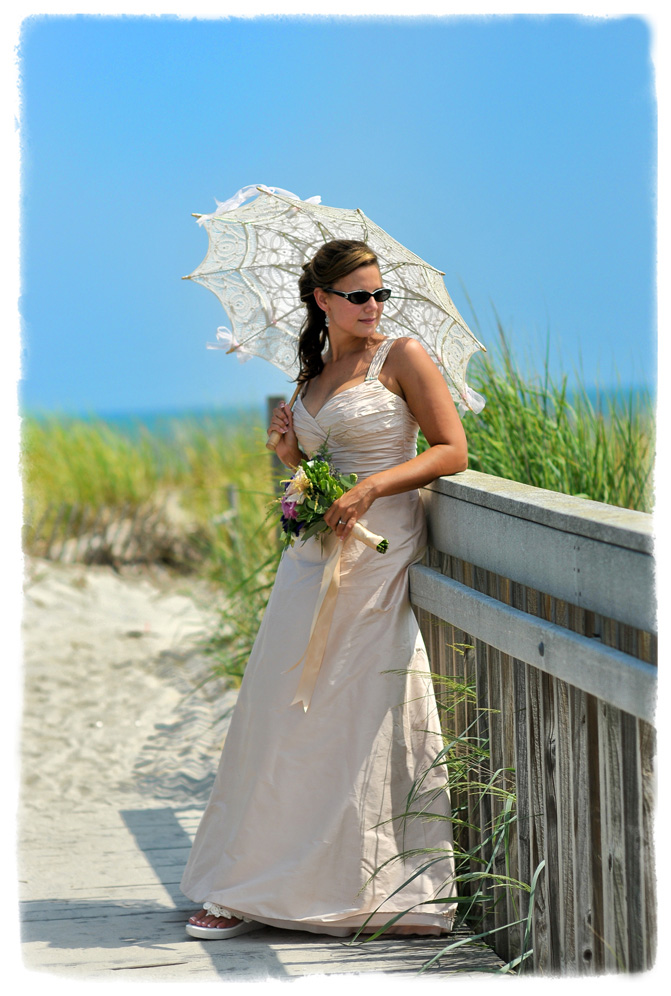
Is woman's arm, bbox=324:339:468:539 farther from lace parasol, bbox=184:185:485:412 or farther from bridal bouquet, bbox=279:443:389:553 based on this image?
lace parasol, bbox=184:185:485:412

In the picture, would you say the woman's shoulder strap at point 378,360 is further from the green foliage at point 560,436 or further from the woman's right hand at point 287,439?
the green foliage at point 560,436

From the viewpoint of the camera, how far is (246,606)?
6.62 meters

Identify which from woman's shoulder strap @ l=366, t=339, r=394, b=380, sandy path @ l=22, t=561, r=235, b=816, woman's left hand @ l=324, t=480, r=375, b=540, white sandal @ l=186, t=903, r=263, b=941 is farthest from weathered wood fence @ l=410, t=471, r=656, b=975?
sandy path @ l=22, t=561, r=235, b=816

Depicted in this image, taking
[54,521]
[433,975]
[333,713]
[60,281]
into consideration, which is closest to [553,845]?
[433,975]

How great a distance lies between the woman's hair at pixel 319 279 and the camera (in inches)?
126

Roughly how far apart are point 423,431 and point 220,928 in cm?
171

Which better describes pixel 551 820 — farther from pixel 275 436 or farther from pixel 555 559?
pixel 275 436

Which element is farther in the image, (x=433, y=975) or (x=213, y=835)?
(x=213, y=835)

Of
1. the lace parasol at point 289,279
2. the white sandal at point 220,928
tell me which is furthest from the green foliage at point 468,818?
the lace parasol at point 289,279

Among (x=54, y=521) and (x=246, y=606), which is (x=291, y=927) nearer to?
(x=246, y=606)

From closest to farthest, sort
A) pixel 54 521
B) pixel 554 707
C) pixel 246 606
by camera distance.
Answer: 1. pixel 554 707
2. pixel 246 606
3. pixel 54 521

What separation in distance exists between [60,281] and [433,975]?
78351 millimetres

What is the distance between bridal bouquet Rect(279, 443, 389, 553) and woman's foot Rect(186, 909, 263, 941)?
1274 mm

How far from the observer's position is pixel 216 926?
308 centimetres
